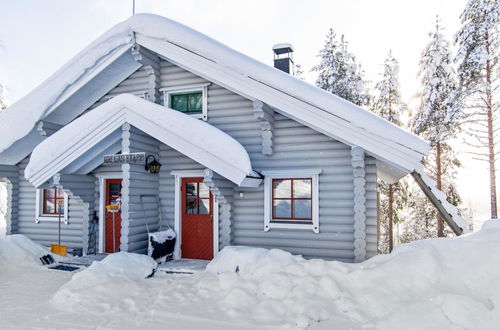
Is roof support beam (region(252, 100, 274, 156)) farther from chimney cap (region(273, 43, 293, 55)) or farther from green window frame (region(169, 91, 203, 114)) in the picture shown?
chimney cap (region(273, 43, 293, 55))

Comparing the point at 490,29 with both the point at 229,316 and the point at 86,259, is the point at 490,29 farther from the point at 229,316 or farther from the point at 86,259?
the point at 86,259

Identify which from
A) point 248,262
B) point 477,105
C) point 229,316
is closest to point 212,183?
point 248,262

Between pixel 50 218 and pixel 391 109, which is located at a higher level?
pixel 391 109

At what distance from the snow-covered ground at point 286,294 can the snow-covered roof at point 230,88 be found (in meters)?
1.81

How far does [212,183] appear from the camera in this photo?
20.8 feet

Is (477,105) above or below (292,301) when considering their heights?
above

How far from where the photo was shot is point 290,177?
6.93m

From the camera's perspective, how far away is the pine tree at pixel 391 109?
1611cm

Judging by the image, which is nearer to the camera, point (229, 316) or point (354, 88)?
point (229, 316)

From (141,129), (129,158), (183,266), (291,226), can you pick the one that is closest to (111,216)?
(129,158)

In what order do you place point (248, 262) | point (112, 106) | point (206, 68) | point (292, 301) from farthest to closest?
point (206, 68)
point (112, 106)
point (248, 262)
point (292, 301)

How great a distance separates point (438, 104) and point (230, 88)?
11.8 meters

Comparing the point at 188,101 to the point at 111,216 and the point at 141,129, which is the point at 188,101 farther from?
the point at 111,216

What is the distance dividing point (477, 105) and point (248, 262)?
42.8ft
